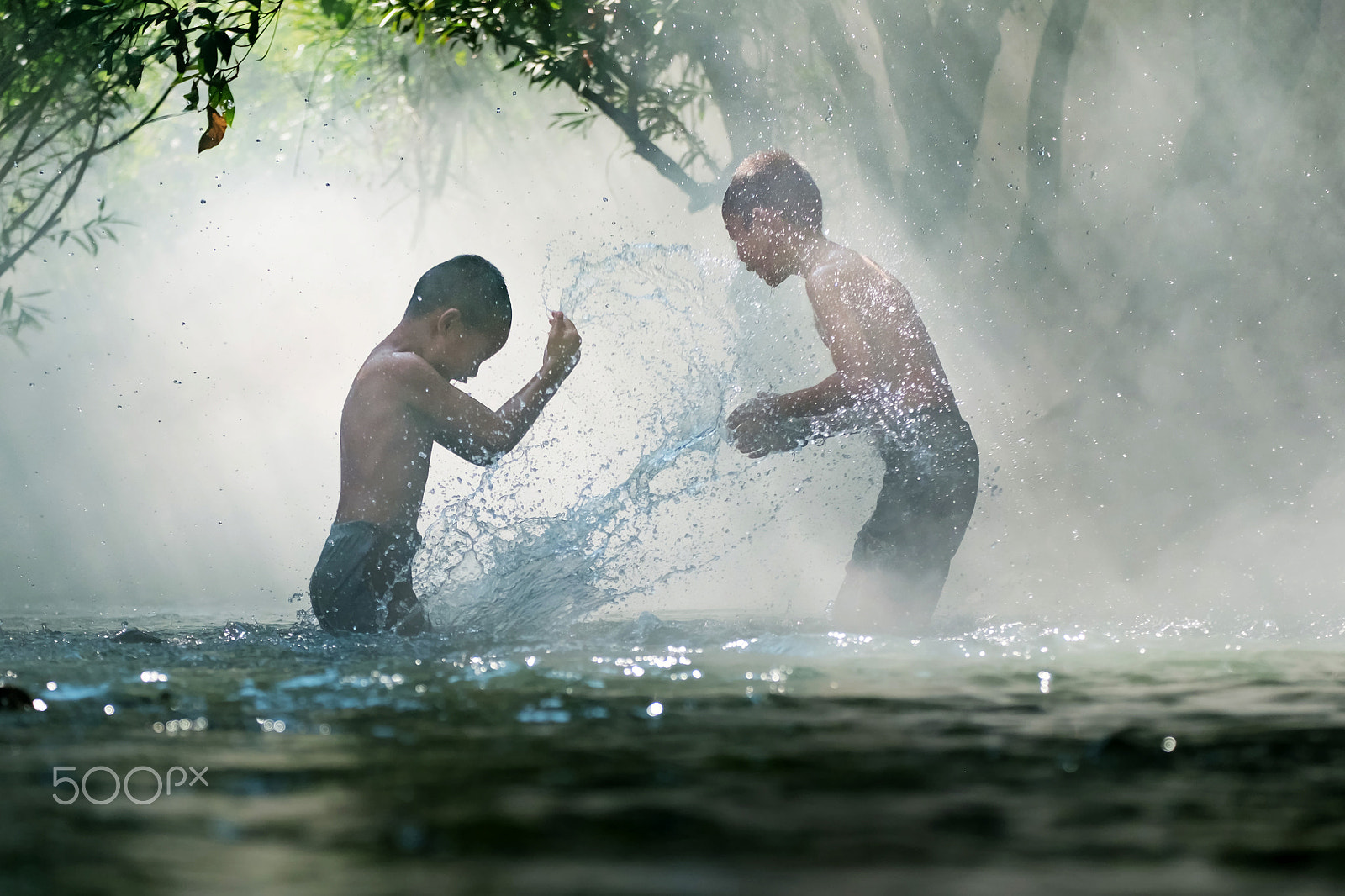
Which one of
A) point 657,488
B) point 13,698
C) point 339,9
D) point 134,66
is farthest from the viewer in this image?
point 339,9

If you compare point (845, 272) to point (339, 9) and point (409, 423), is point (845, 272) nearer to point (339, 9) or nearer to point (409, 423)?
point (409, 423)

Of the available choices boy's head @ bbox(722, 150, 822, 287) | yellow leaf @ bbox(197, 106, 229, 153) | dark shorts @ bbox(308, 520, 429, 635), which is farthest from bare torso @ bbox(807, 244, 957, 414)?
yellow leaf @ bbox(197, 106, 229, 153)

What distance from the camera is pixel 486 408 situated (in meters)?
4.34

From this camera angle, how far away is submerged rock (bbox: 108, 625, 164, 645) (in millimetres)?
3832

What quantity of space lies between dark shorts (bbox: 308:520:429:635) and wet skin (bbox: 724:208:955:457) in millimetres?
1186

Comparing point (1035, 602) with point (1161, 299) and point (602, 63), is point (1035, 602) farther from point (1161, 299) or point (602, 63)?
point (602, 63)

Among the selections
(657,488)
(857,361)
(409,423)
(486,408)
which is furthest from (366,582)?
(657,488)

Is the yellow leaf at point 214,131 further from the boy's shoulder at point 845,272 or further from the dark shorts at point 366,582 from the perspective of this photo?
the boy's shoulder at point 845,272

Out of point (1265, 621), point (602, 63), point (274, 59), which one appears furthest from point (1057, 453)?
point (274, 59)

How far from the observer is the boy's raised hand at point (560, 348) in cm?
432

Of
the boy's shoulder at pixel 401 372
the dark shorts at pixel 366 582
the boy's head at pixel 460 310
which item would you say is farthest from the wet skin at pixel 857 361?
the dark shorts at pixel 366 582

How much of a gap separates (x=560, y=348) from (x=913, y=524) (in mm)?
1293

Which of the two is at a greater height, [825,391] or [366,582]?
[825,391]

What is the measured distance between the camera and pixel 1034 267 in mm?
7898
